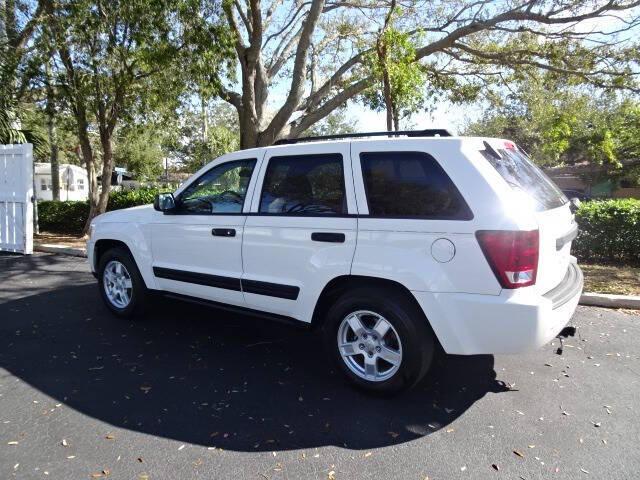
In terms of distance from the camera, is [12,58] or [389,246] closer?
[389,246]

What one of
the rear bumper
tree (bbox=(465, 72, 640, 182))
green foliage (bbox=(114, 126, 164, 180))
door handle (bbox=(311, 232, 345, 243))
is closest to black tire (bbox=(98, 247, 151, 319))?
door handle (bbox=(311, 232, 345, 243))

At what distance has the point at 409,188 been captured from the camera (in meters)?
3.49

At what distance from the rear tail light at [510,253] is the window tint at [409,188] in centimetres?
21

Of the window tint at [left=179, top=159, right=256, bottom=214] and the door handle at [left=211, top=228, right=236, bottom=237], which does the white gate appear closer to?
the window tint at [left=179, top=159, right=256, bottom=214]

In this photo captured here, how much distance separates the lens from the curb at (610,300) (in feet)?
19.8

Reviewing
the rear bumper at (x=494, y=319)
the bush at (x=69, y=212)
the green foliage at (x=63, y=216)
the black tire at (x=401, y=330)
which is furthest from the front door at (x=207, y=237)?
the green foliage at (x=63, y=216)

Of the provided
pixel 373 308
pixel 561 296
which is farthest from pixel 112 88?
pixel 561 296

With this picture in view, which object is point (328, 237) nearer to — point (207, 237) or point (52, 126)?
point (207, 237)

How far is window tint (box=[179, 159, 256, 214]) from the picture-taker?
4.41 metres

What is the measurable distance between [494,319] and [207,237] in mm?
2626

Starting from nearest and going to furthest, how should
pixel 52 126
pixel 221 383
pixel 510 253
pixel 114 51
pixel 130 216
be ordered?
pixel 510 253
pixel 221 383
pixel 130 216
pixel 114 51
pixel 52 126

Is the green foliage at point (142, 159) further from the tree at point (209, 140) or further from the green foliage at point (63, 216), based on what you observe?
the green foliage at point (63, 216)

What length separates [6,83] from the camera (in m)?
10.5

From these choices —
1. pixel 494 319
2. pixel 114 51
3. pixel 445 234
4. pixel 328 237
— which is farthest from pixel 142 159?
pixel 494 319
